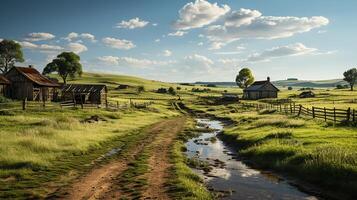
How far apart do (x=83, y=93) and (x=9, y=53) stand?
5523cm

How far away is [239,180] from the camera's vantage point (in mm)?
18328

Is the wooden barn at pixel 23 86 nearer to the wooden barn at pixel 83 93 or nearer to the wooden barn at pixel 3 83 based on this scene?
the wooden barn at pixel 3 83

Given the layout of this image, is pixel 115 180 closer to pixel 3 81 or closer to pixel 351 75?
pixel 3 81

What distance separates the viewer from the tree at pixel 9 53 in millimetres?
111500

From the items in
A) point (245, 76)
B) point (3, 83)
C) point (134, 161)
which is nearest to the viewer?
point (134, 161)

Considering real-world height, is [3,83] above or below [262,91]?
above

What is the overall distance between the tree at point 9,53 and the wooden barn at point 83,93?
51157mm

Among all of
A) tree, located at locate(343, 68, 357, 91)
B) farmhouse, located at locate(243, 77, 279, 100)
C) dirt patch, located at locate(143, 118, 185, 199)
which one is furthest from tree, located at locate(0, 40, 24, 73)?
tree, located at locate(343, 68, 357, 91)

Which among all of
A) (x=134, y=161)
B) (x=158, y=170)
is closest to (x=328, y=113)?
(x=134, y=161)

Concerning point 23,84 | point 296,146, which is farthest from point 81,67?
point 296,146

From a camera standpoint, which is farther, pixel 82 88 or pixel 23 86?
pixel 82 88

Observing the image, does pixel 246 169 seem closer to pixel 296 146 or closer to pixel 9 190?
pixel 296 146

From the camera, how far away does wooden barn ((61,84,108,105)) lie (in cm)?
7269

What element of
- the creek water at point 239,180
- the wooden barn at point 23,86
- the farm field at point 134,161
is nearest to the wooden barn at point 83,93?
the wooden barn at point 23,86
